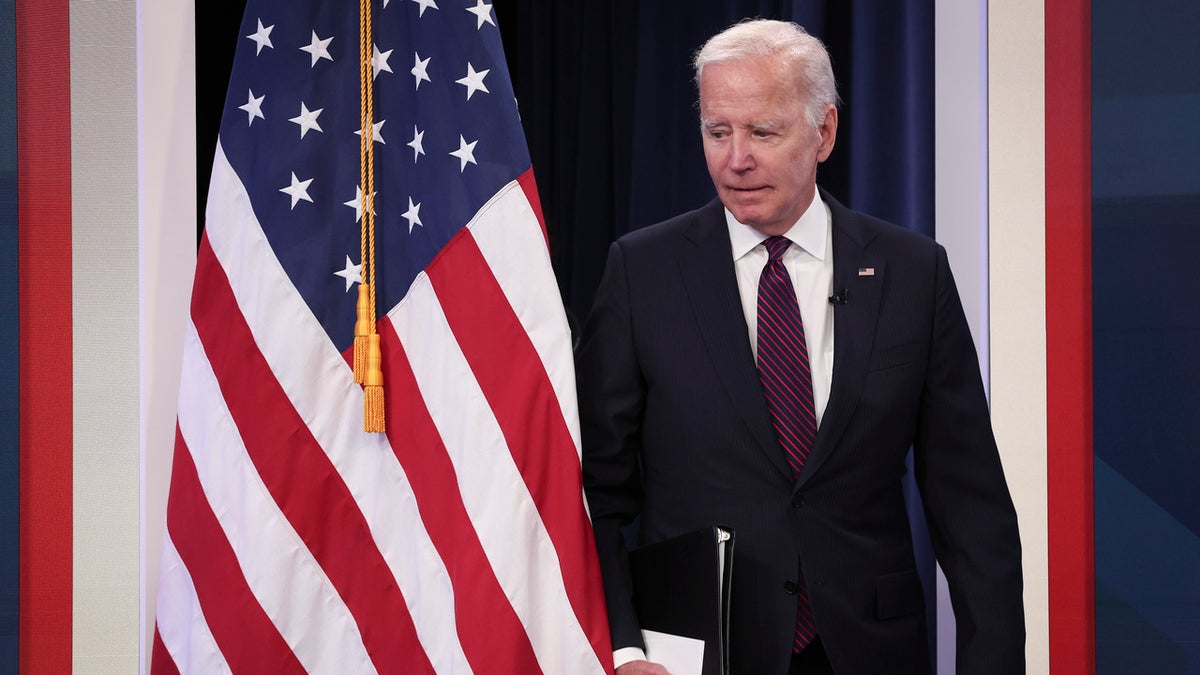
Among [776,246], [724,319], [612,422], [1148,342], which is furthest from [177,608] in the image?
[1148,342]

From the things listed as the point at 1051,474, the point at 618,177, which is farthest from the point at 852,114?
the point at 1051,474

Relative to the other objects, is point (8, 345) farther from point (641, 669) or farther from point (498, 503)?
point (641, 669)

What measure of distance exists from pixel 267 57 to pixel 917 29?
58.7 inches

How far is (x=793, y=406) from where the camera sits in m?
1.80

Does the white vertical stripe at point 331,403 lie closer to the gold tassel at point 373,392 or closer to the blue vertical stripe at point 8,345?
the gold tassel at point 373,392

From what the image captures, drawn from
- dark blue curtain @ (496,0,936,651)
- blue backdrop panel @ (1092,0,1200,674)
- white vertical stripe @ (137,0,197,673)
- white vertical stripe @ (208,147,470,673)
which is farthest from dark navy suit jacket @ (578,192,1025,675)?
white vertical stripe @ (137,0,197,673)

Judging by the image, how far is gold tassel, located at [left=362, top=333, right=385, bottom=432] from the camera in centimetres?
188

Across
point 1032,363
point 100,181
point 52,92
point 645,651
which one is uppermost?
point 52,92

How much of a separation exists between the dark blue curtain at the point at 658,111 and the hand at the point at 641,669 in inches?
42.0

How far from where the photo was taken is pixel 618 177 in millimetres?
2809

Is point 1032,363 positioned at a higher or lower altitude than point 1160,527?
higher

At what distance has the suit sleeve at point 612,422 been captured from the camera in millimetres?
1891

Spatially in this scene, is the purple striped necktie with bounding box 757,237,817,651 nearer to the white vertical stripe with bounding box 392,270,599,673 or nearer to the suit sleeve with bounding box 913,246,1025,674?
the suit sleeve with bounding box 913,246,1025,674

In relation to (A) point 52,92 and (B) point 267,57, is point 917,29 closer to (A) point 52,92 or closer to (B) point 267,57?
(B) point 267,57
